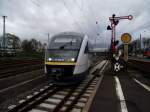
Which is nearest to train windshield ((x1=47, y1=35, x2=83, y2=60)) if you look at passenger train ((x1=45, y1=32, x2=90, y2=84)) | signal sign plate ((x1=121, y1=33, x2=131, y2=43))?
passenger train ((x1=45, y1=32, x2=90, y2=84))

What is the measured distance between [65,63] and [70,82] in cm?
97

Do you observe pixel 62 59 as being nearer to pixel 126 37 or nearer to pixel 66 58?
pixel 66 58

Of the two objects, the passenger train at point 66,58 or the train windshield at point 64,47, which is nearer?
the passenger train at point 66,58

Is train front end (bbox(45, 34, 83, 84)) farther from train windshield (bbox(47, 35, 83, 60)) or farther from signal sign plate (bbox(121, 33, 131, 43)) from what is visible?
signal sign plate (bbox(121, 33, 131, 43))

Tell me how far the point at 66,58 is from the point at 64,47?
865 millimetres

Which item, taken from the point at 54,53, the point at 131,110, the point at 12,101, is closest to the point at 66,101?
the point at 12,101

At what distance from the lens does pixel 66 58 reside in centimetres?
1162

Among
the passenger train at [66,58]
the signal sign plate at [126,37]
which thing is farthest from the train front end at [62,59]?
the signal sign plate at [126,37]

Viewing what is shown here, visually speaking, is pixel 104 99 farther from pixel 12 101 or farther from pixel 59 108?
pixel 12 101

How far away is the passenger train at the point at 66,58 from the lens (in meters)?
11.3

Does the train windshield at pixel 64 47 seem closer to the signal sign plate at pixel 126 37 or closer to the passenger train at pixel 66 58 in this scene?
the passenger train at pixel 66 58

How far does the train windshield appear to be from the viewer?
11812mm

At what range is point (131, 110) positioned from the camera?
7414 millimetres

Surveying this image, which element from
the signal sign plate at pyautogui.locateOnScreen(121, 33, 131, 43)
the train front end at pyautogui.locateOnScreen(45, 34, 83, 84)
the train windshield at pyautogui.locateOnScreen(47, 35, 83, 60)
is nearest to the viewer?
the train front end at pyautogui.locateOnScreen(45, 34, 83, 84)
